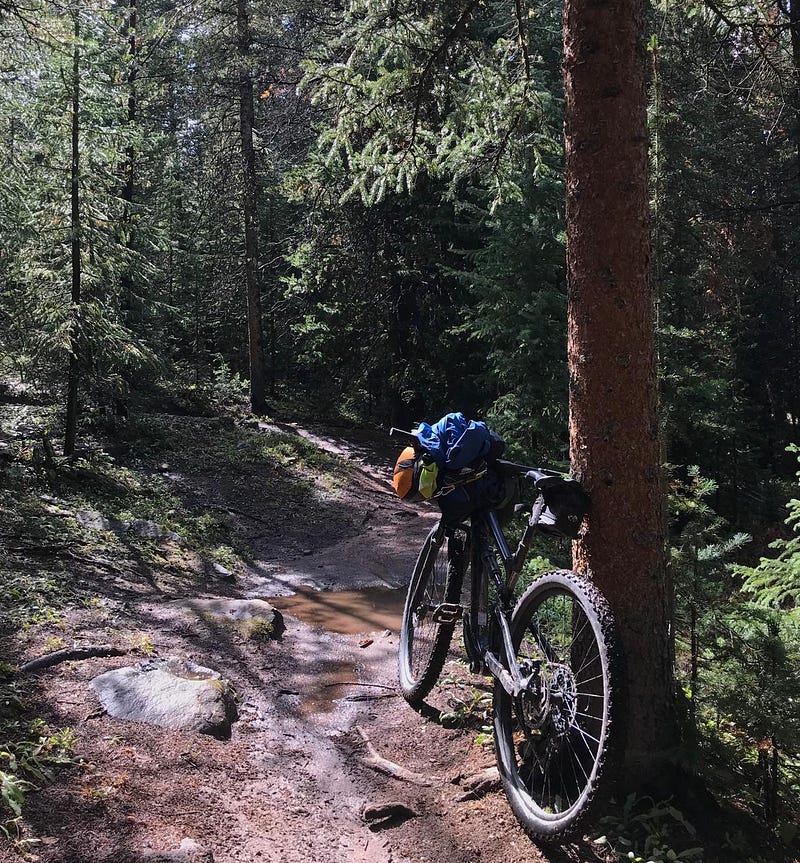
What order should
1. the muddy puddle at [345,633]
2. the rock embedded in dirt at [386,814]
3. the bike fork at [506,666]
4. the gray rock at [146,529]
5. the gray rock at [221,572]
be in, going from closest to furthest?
the bike fork at [506,666], the rock embedded in dirt at [386,814], the muddy puddle at [345,633], the gray rock at [221,572], the gray rock at [146,529]

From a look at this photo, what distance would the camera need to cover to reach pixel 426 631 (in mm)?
4789

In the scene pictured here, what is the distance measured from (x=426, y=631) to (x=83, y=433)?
35.8 ft

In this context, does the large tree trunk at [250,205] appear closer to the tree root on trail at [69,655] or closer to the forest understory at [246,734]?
the forest understory at [246,734]

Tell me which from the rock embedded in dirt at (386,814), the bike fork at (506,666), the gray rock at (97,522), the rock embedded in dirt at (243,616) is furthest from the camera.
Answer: the gray rock at (97,522)

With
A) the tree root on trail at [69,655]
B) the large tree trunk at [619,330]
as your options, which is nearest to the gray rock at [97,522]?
the tree root on trail at [69,655]

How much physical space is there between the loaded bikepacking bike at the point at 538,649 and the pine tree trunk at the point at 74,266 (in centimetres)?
877

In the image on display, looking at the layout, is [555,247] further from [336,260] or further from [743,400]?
[336,260]

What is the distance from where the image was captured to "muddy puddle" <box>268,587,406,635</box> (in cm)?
679

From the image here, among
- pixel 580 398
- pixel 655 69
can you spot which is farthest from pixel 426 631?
pixel 655 69

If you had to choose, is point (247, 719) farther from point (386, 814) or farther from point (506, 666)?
point (506, 666)

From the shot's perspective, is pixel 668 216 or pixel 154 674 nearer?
pixel 154 674

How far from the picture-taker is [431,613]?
4754 millimetres

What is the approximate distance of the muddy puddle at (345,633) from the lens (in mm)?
4910

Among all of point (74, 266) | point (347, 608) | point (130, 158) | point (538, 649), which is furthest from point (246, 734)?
point (130, 158)
